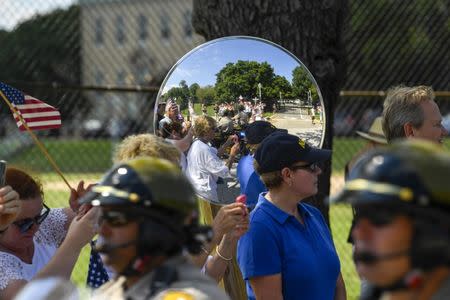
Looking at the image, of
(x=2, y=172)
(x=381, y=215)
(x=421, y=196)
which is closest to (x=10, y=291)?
(x=2, y=172)

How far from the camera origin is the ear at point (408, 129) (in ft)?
15.9

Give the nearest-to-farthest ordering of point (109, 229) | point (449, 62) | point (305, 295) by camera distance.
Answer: point (109, 229) < point (305, 295) < point (449, 62)

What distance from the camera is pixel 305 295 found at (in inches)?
171

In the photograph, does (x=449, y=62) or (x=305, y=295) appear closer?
(x=305, y=295)

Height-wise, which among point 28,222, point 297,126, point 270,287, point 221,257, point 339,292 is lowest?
point 339,292

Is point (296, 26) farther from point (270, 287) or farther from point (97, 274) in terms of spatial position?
point (97, 274)

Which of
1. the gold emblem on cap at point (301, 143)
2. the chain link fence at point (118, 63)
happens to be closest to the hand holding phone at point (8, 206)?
the gold emblem on cap at point (301, 143)

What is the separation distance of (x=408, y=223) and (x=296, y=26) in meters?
4.09

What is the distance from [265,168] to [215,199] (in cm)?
41

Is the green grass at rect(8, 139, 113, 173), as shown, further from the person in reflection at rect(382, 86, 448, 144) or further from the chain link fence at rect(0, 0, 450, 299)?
the person in reflection at rect(382, 86, 448, 144)

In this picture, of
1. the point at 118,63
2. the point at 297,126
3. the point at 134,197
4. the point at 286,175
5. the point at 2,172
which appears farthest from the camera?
the point at 118,63

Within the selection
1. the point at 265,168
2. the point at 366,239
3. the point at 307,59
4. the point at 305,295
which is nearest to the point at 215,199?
the point at 265,168

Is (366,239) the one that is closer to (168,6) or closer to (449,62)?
(449,62)

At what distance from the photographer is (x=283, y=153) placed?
452 centimetres
